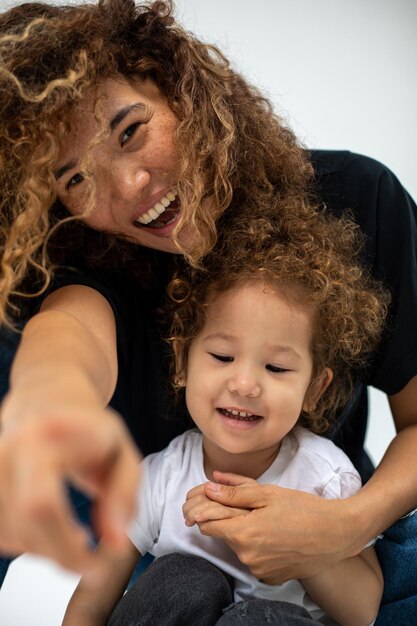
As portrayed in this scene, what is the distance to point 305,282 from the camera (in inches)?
46.7

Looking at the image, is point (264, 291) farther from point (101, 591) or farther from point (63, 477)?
point (63, 477)

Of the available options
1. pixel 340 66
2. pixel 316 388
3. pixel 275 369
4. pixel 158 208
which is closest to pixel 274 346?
pixel 275 369

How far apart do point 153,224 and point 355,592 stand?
22.5 inches

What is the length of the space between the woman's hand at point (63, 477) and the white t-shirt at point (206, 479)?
27.0 inches

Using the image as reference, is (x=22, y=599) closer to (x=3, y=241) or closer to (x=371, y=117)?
(x=3, y=241)

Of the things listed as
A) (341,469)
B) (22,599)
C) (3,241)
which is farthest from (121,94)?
(22,599)

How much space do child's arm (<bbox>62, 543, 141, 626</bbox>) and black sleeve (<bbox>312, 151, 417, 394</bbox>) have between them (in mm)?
471

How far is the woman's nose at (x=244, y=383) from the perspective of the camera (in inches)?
43.8

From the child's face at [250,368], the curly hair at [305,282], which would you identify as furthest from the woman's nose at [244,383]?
the curly hair at [305,282]

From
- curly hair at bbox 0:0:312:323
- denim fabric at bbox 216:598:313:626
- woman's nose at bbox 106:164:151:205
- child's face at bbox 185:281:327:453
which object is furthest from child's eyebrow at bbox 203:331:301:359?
denim fabric at bbox 216:598:313:626

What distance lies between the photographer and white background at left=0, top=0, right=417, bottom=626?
2258mm

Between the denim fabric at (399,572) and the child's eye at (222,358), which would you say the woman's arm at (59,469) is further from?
the denim fabric at (399,572)

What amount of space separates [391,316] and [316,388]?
0.19 m

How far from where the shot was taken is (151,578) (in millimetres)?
1106
